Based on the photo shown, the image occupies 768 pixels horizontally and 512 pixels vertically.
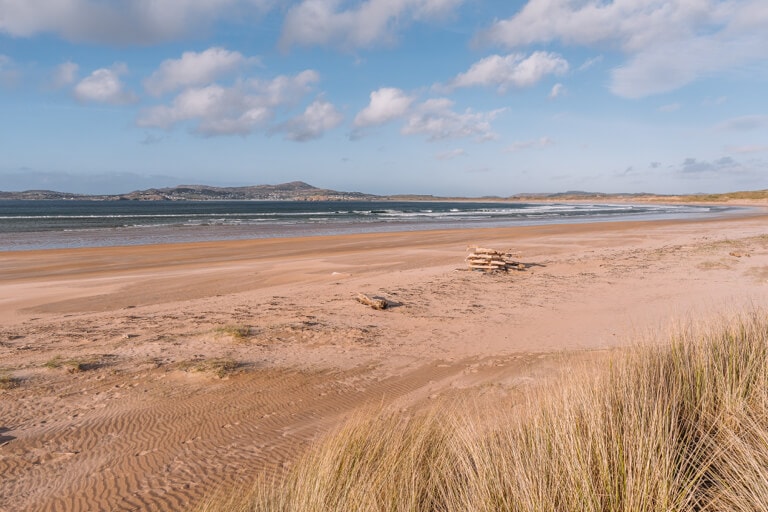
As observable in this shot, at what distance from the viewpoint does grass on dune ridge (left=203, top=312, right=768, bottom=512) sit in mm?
2789

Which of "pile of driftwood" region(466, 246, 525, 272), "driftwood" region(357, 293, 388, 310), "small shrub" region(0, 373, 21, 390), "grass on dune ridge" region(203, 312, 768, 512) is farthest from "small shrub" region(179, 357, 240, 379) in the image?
"pile of driftwood" region(466, 246, 525, 272)

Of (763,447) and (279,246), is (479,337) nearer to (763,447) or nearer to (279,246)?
(763,447)

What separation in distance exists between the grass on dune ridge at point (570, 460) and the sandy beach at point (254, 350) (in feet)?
3.72

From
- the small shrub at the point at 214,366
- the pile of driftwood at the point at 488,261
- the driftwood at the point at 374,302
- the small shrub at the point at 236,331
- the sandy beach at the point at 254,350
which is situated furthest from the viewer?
the pile of driftwood at the point at 488,261

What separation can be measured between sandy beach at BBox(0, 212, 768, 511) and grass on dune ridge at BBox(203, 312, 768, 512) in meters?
1.13

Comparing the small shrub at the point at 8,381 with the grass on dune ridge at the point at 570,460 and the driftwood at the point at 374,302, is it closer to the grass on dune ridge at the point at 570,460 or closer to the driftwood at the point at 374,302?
the grass on dune ridge at the point at 570,460

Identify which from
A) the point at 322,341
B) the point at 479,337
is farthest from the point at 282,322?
the point at 479,337

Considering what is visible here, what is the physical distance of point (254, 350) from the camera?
26.6ft

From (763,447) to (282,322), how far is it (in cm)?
810

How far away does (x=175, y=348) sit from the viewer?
8102mm

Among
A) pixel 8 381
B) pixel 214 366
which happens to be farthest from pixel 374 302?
pixel 8 381

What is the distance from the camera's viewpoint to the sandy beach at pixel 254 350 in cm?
478

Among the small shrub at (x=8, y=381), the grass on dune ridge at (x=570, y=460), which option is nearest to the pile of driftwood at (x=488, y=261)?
the grass on dune ridge at (x=570, y=460)

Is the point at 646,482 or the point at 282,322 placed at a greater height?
the point at 646,482
